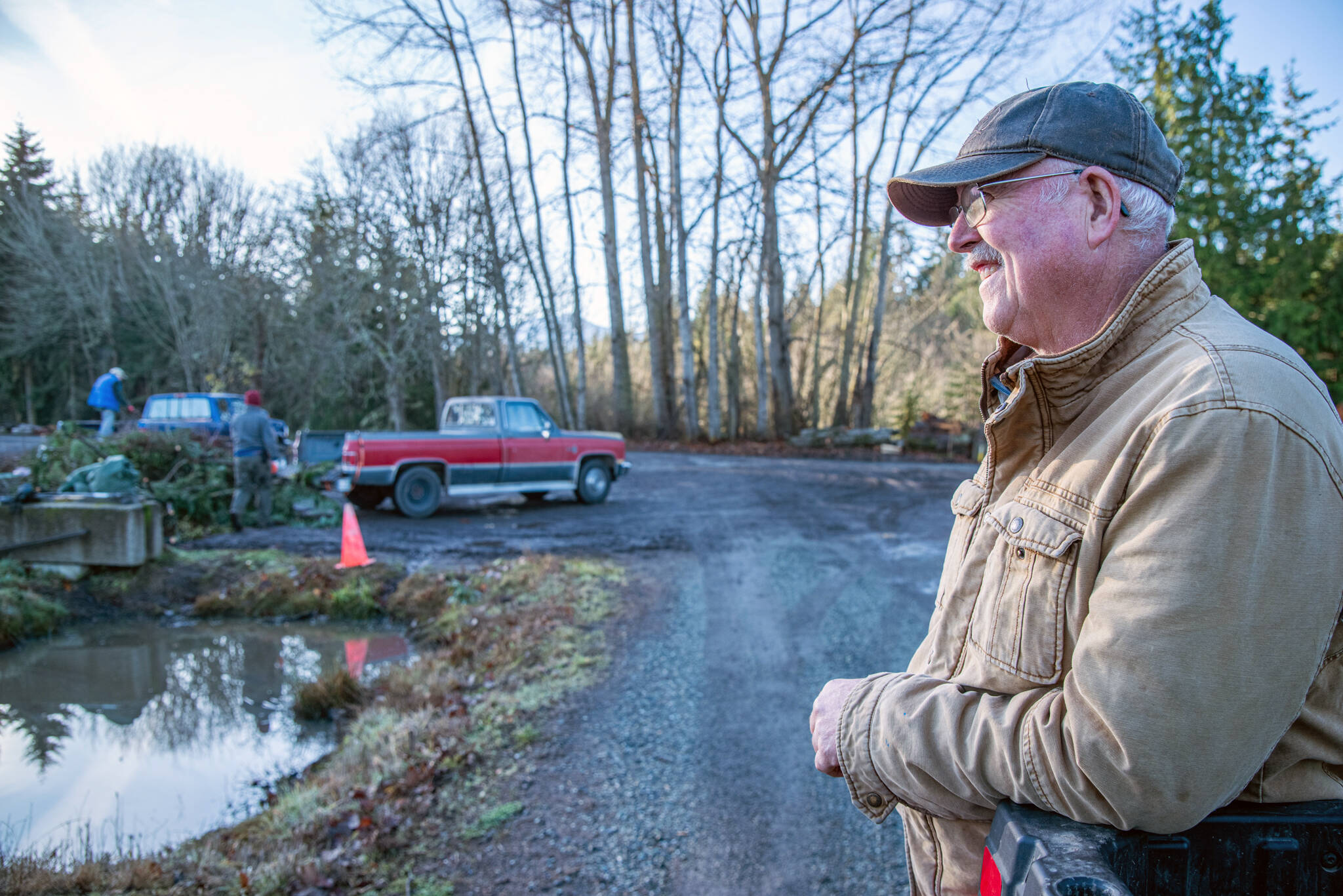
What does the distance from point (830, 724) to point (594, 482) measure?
12382 millimetres

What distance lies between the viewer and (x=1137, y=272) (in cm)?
143

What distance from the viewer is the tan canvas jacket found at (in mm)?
1060

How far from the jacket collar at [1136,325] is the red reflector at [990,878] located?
2.55ft

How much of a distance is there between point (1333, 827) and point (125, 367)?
38.0m

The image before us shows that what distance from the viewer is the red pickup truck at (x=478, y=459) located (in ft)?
38.8

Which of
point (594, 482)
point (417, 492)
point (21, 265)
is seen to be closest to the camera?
point (417, 492)

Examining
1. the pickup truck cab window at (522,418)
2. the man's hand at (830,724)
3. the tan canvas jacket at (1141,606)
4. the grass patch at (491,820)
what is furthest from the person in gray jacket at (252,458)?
the tan canvas jacket at (1141,606)

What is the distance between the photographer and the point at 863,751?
56.9 inches

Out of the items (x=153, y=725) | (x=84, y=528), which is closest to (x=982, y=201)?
(x=153, y=725)

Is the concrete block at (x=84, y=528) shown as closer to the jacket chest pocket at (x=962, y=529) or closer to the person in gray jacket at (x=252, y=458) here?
the person in gray jacket at (x=252, y=458)

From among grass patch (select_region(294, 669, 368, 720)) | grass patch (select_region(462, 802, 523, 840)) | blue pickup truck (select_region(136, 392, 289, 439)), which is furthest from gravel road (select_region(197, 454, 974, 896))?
blue pickup truck (select_region(136, 392, 289, 439))

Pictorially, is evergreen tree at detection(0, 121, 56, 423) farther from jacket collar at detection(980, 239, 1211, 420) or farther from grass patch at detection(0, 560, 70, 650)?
jacket collar at detection(980, 239, 1211, 420)

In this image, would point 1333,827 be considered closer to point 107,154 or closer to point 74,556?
point 74,556

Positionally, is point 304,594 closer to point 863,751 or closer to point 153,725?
point 153,725
